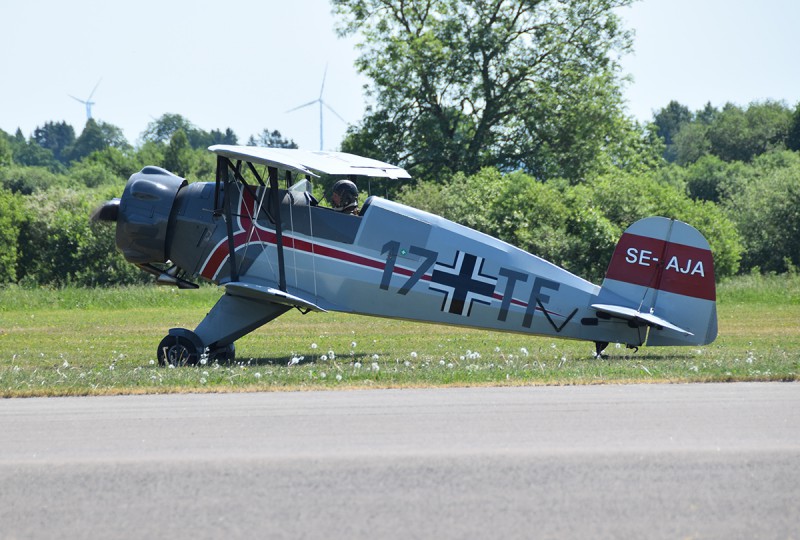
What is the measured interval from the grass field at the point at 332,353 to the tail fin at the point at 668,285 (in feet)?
1.55

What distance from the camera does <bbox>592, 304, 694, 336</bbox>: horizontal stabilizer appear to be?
13.5 m

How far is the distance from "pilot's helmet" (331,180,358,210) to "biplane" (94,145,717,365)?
0.90 ft

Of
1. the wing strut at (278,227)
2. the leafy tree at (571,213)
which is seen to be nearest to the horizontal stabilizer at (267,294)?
the wing strut at (278,227)

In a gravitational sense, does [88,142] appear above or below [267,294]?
above

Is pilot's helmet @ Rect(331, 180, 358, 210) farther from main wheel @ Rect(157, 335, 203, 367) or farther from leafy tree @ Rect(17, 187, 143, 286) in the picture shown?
leafy tree @ Rect(17, 187, 143, 286)

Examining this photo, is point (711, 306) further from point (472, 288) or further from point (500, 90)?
point (500, 90)

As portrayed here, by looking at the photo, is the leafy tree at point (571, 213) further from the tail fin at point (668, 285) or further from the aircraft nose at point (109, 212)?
the aircraft nose at point (109, 212)

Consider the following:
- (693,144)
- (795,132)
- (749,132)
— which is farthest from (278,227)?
(693,144)

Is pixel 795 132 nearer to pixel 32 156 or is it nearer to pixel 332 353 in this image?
pixel 332 353

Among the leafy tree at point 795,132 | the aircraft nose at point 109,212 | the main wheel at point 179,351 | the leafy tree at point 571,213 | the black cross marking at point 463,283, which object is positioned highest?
the leafy tree at point 795,132

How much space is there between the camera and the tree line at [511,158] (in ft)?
117

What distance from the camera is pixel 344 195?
14594 mm

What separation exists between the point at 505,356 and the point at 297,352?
13.0 ft

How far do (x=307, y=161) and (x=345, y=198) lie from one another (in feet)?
3.22
